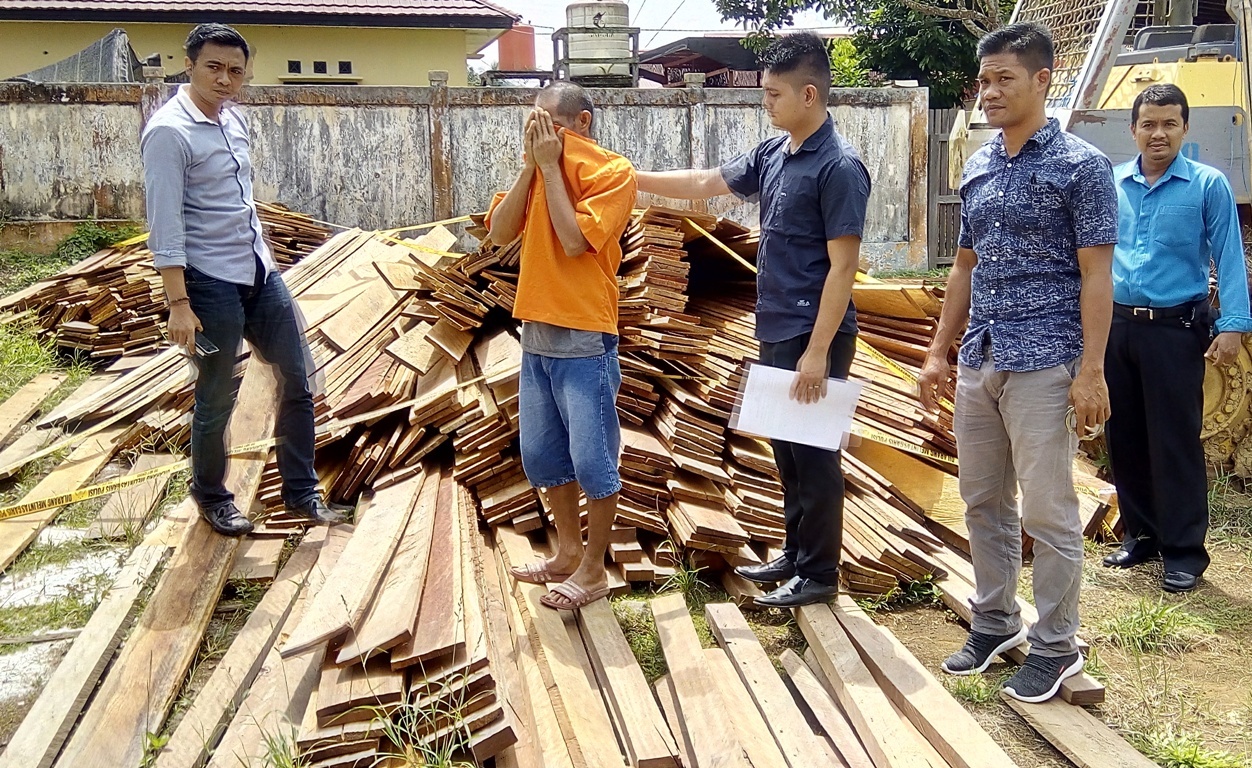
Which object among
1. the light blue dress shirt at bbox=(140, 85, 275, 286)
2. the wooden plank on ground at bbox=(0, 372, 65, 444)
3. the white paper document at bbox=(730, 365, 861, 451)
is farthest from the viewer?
Answer: the wooden plank on ground at bbox=(0, 372, 65, 444)

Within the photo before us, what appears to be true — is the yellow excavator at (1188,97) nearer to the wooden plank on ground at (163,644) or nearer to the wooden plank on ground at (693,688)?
the wooden plank on ground at (693,688)

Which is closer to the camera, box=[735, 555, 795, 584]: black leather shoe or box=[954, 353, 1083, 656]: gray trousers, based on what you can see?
box=[954, 353, 1083, 656]: gray trousers

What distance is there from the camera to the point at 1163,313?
15.4ft

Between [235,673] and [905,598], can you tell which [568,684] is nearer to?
[235,673]

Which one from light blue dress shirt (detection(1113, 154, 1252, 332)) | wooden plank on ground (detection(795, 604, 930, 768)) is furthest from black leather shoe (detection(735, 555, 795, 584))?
light blue dress shirt (detection(1113, 154, 1252, 332))

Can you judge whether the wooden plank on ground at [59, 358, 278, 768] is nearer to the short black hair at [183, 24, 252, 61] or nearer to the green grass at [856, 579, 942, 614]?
the short black hair at [183, 24, 252, 61]

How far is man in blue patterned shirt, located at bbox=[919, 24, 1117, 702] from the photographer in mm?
3240

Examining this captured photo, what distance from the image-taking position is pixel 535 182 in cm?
373

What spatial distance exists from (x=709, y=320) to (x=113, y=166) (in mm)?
7558

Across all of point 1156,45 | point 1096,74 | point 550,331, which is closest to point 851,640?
point 550,331

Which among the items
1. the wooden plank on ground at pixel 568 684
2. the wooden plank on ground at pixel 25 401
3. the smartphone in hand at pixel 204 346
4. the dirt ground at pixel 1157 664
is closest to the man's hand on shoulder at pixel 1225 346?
the dirt ground at pixel 1157 664

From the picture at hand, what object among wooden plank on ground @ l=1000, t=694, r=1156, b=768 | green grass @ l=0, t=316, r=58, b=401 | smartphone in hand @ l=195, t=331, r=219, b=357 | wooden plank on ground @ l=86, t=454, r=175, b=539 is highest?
smartphone in hand @ l=195, t=331, r=219, b=357

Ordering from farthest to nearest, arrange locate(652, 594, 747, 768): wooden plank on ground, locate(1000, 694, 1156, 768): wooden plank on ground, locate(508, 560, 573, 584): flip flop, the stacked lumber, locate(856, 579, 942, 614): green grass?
the stacked lumber, locate(856, 579, 942, 614): green grass, locate(508, 560, 573, 584): flip flop, locate(1000, 694, 1156, 768): wooden plank on ground, locate(652, 594, 747, 768): wooden plank on ground

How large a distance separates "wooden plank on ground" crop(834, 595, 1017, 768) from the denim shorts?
1055mm
